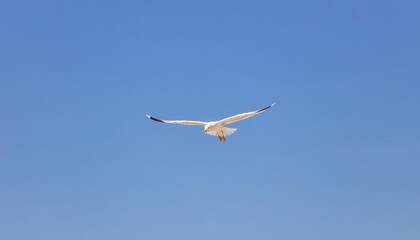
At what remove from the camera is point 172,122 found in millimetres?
87000

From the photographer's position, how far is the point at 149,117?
87.9 meters

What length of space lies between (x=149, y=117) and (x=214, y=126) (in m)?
8.76

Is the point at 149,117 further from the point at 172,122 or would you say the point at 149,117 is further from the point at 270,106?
the point at 270,106

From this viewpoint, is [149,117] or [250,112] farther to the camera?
[149,117]

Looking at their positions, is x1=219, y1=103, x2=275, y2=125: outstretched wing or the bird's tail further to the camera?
the bird's tail

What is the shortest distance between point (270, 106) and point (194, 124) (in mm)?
12884

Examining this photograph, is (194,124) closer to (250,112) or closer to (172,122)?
(172,122)

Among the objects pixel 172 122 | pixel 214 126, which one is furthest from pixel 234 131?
pixel 172 122

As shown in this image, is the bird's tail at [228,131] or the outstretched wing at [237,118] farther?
the bird's tail at [228,131]

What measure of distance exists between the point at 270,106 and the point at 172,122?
13.9 metres

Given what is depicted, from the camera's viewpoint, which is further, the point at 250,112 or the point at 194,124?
the point at 194,124

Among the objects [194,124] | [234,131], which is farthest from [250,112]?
[194,124]

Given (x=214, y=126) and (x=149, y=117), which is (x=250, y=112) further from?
(x=149, y=117)

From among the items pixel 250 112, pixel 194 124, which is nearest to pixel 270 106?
pixel 250 112
